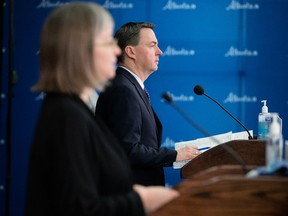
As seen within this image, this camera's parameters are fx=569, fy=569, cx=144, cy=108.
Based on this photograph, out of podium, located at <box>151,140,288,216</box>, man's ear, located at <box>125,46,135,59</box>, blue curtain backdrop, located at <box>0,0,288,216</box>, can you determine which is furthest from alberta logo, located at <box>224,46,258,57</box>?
podium, located at <box>151,140,288,216</box>

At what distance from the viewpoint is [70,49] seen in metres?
1.66

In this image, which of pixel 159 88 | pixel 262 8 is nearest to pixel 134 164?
pixel 159 88

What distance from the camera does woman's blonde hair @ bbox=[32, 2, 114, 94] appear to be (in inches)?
65.7

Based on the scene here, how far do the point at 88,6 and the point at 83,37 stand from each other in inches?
4.7

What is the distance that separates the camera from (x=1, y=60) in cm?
536

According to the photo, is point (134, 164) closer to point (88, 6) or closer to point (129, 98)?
point (129, 98)

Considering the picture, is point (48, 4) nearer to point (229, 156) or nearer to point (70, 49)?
point (229, 156)

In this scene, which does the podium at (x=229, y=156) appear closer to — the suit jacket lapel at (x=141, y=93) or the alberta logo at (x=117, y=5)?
the suit jacket lapel at (x=141, y=93)

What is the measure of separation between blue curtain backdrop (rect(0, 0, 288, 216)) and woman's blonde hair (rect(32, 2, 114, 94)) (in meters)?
3.35

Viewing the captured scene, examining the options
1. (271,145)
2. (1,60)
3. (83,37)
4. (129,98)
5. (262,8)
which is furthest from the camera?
(1,60)

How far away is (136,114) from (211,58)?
2182 mm

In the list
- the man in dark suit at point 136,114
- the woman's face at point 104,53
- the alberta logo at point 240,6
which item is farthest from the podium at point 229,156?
the alberta logo at point 240,6

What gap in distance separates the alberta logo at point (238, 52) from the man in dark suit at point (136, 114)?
5.48 ft

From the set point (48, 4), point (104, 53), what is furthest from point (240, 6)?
point (104, 53)
